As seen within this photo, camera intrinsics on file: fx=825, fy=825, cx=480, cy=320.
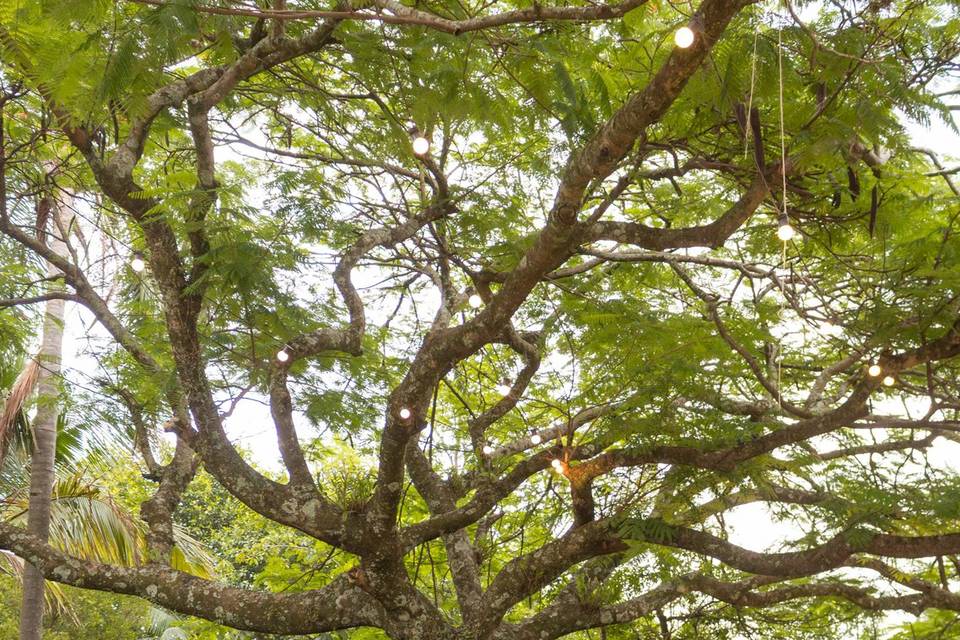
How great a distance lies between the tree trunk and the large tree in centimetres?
46

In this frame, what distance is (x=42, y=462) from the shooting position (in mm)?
6078

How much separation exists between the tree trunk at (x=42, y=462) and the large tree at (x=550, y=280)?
456 millimetres

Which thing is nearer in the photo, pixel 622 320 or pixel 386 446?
pixel 386 446

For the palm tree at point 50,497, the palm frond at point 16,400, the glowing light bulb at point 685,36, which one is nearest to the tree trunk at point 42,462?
the palm tree at point 50,497

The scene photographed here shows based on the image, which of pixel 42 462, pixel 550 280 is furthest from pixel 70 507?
pixel 550 280

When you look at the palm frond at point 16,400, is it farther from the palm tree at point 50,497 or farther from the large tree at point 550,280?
the large tree at point 550,280

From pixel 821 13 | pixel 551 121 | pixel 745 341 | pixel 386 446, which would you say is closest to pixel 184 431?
pixel 386 446

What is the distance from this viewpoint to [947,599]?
441 centimetres

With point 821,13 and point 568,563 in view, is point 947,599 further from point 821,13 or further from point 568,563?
point 821,13

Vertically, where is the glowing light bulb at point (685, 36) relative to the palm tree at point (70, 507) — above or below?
below

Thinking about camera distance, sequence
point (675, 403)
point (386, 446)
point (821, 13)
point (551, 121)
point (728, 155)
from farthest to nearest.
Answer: point (551, 121) → point (675, 403) → point (386, 446) → point (728, 155) → point (821, 13)

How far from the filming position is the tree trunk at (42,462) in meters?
5.73

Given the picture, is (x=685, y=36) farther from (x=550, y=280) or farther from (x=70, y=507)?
(x=70, y=507)

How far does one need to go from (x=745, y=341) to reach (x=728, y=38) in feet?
6.89
